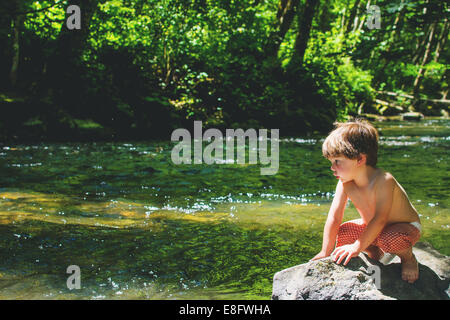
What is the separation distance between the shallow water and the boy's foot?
83 centimetres

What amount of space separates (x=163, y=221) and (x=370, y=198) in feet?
7.76

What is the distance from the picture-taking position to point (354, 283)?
248 centimetres

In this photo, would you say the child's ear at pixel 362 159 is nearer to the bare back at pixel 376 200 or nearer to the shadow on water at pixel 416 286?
the bare back at pixel 376 200

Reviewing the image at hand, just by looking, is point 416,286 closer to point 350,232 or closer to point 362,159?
point 350,232

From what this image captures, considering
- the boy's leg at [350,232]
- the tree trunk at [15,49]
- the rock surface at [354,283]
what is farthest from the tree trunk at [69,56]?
the rock surface at [354,283]

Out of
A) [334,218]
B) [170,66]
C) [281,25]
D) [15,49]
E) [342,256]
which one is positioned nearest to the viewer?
[342,256]

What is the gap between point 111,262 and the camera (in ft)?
10.8

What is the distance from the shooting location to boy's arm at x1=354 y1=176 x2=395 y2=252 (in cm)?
265

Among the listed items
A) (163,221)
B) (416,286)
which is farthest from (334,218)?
(163,221)

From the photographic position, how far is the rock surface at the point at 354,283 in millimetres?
2467

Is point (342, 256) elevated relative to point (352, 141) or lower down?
lower down

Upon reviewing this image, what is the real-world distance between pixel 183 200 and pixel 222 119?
8815mm

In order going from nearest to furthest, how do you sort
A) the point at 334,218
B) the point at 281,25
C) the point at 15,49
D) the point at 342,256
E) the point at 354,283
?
the point at 354,283 < the point at 342,256 < the point at 334,218 < the point at 15,49 < the point at 281,25
